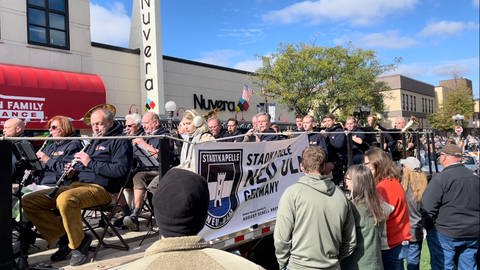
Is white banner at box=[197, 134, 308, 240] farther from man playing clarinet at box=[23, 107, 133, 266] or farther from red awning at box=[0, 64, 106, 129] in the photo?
red awning at box=[0, 64, 106, 129]

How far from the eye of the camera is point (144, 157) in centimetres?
589

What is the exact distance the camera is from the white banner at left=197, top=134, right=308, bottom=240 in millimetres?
4230

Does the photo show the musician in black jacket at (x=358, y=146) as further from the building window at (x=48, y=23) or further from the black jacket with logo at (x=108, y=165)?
the building window at (x=48, y=23)

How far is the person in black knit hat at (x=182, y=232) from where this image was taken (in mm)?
1362

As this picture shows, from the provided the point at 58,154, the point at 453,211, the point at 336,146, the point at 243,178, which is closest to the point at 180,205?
the point at 243,178

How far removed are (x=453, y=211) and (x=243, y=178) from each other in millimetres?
2229

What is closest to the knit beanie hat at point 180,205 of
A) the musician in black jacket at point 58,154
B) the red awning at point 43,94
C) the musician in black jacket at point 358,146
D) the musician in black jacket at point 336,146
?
the musician in black jacket at point 58,154

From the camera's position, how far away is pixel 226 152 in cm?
448

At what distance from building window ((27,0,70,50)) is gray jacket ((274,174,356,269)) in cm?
1363

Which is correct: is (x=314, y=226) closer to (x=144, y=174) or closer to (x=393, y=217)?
(x=393, y=217)

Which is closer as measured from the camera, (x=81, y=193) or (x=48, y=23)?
(x=81, y=193)

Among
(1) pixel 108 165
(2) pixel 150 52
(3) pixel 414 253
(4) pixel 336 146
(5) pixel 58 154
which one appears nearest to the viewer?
(1) pixel 108 165

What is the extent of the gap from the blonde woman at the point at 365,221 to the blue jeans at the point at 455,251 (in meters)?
1.54

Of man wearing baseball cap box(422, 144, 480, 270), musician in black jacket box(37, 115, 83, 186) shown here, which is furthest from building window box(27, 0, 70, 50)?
man wearing baseball cap box(422, 144, 480, 270)
